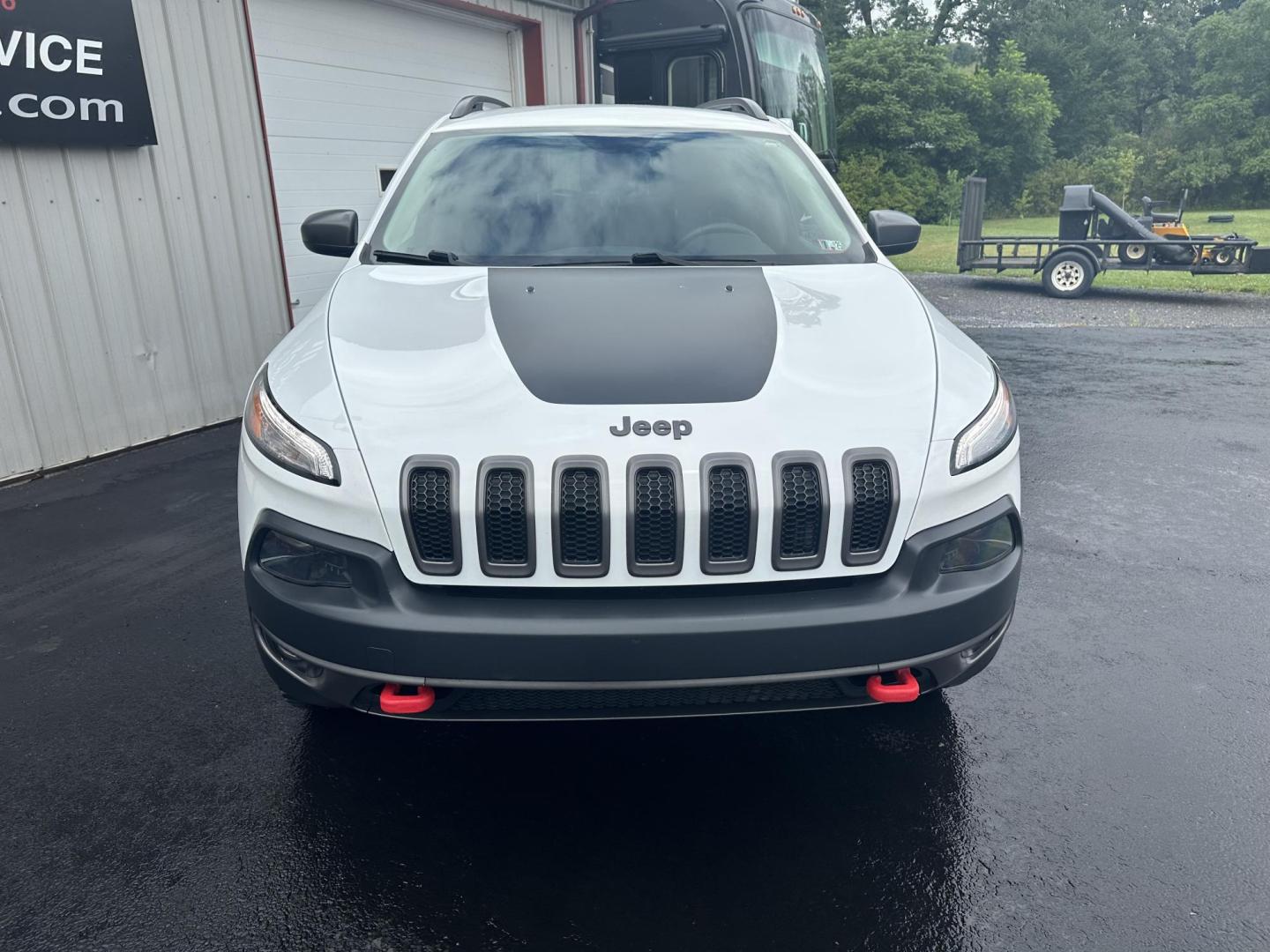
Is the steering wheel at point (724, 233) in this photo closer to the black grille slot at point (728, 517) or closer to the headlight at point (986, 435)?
the headlight at point (986, 435)

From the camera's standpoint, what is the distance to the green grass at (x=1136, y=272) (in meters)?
13.4

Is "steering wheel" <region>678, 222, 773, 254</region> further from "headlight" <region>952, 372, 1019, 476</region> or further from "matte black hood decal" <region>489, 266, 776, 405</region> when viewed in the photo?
"headlight" <region>952, 372, 1019, 476</region>

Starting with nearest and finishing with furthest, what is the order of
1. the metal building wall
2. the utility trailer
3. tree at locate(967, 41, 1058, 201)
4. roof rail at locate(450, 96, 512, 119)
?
1. roof rail at locate(450, 96, 512, 119)
2. the metal building wall
3. the utility trailer
4. tree at locate(967, 41, 1058, 201)

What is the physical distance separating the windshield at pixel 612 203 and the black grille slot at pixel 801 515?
1.30 metres

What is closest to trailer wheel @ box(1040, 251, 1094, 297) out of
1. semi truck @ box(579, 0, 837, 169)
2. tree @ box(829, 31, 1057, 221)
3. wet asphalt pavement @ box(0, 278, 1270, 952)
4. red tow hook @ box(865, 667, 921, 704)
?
semi truck @ box(579, 0, 837, 169)

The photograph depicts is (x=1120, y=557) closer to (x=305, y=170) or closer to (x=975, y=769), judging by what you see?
(x=975, y=769)

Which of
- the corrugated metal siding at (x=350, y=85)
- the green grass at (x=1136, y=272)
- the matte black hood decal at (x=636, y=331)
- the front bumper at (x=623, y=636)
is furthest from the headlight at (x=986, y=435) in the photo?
the green grass at (x=1136, y=272)

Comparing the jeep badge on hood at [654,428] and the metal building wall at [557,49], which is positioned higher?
the metal building wall at [557,49]

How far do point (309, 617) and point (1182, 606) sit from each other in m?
3.23

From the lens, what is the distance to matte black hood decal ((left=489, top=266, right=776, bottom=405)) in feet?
7.39

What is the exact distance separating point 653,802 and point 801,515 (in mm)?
950

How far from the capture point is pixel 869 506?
6.93 feet

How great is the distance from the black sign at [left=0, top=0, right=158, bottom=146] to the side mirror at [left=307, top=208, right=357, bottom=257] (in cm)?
260

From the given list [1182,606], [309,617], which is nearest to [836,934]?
[309,617]
